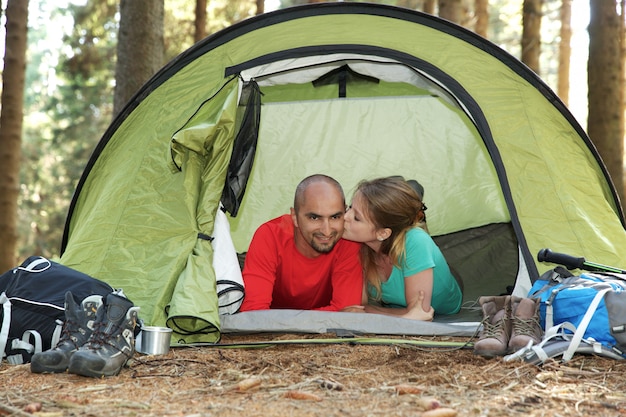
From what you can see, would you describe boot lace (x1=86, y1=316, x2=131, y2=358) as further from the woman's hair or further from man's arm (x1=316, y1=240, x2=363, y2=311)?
the woman's hair

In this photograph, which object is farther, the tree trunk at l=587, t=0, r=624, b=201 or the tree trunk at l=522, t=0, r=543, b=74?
the tree trunk at l=522, t=0, r=543, b=74

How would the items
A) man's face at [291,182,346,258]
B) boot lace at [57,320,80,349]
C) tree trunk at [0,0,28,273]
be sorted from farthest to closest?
tree trunk at [0,0,28,273]
man's face at [291,182,346,258]
boot lace at [57,320,80,349]

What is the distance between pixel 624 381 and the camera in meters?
2.28

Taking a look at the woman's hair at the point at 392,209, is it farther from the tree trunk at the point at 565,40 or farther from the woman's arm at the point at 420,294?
the tree trunk at the point at 565,40

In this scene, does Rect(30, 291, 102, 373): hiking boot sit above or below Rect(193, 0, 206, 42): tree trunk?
below

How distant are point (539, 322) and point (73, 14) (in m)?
10.7

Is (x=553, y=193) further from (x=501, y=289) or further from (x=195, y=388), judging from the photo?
(x=195, y=388)

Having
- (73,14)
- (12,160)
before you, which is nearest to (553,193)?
(12,160)

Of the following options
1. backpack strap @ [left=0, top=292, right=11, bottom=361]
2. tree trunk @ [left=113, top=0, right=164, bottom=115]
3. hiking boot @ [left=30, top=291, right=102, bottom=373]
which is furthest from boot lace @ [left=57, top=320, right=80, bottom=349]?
tree trunk @ [left=113, top=0, right=164, bottom=115]

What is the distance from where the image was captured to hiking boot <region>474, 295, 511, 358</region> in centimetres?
261

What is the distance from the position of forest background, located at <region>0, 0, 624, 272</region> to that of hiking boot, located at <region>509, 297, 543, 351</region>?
127 inches

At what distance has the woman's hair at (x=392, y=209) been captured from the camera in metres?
3.26

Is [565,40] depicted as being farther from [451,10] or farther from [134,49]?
[134,49]

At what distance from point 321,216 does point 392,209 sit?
0.36 m
